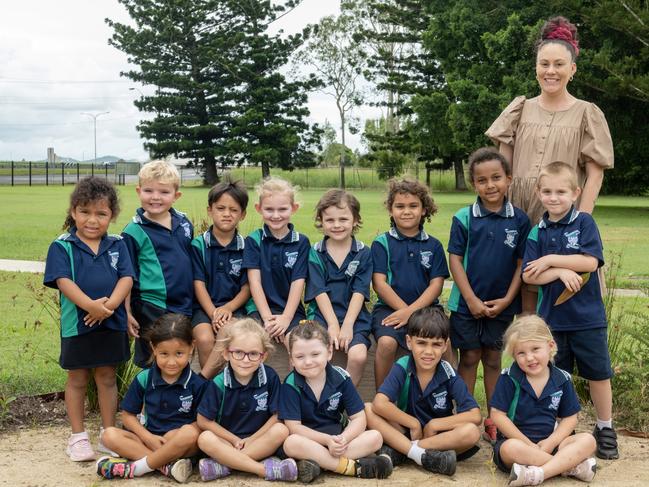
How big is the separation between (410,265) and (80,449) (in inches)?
84.9

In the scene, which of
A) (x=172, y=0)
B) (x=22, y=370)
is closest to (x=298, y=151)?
(x=172, y=0)

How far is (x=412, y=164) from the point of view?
42625 mm

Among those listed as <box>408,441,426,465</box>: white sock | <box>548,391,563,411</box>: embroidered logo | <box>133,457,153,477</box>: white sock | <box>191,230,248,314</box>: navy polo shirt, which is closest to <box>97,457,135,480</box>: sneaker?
<box>133,457,153,477</box>: white sock

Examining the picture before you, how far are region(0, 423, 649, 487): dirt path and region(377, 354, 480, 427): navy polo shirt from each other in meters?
0.31

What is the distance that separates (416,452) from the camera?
4.11m

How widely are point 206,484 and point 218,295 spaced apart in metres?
1.26

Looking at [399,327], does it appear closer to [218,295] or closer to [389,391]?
[389,391]

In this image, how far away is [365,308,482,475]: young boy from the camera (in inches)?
163

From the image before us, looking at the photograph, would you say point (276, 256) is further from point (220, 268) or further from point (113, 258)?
point (113, 258)

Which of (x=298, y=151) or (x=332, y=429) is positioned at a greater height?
(x=298, y=151)

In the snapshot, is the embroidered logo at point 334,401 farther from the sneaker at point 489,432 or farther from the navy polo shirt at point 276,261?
the sneaker at point 489,432

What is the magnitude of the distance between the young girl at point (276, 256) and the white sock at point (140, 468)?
111 cm

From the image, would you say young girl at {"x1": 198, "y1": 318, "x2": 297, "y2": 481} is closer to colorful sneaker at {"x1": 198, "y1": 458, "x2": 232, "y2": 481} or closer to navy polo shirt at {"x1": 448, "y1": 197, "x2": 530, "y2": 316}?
colorful sneaker at {"x1": 198, "y1": 458, "x2": 232, "y2": 481}

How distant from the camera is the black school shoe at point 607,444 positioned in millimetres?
4344
